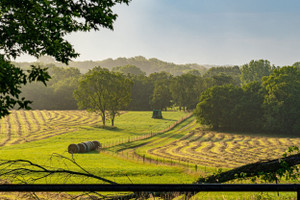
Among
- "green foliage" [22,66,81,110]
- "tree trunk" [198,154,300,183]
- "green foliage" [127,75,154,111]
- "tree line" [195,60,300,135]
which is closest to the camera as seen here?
"tree trunk" [198,154,300,183]

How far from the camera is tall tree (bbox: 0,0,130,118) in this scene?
9.47 meters

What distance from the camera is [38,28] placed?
10.3 m

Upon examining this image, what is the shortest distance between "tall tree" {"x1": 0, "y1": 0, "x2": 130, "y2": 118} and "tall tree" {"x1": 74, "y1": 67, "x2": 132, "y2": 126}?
81455 millimetres

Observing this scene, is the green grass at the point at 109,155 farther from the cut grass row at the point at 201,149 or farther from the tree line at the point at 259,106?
the tree line at the point at 259,106

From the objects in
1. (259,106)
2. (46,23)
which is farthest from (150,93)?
(46,23)

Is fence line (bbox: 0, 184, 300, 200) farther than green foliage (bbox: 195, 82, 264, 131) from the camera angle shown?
No

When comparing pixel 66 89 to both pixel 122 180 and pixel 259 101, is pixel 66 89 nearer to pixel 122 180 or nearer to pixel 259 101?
pixel 259 101

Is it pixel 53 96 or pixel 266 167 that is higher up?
pixel 53 96

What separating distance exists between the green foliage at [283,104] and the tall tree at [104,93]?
4560 centimetres

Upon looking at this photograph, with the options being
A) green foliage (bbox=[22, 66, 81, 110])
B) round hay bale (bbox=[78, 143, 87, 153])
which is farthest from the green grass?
green foliage (bbox=[22, 66, 81, 110])

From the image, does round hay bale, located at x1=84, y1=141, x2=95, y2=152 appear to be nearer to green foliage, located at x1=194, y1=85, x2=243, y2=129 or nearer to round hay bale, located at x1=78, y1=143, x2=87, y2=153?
round hay bale, located at x1=78, y1=143, x2=87, y2=153

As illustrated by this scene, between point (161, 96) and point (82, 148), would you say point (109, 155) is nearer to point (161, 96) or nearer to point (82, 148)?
point (82, 148)

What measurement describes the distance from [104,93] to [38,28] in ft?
274

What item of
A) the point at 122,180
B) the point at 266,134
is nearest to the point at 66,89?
the point at 266,134
